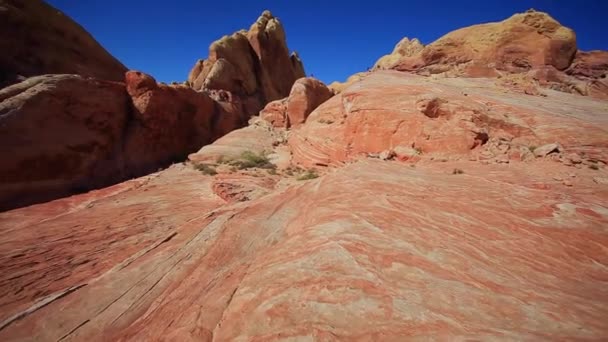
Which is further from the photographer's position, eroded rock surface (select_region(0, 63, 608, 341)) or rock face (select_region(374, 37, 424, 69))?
rock face (select_region(374, 37, 424, 69))

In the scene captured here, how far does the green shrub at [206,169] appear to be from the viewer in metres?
14.2

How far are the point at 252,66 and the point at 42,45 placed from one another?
19914 millimetres

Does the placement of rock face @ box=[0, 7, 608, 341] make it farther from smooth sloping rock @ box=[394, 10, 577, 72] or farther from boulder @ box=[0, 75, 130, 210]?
smooth sloping rock @ box=[394, 10, 577, 72]

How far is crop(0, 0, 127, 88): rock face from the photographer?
55.6ft

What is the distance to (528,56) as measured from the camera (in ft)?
52.7

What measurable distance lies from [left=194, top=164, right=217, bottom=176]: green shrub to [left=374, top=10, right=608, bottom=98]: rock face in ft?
45.8

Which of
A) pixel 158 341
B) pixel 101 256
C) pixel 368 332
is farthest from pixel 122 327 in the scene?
pixel 368 332

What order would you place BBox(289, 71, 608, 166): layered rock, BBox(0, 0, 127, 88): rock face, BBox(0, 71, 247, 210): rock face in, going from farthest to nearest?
BBox(0, 0, 127, 88): rock face → BBox(0, 71, 247, 210): rock face → BBox(289, 71, 608, 166): layered rock

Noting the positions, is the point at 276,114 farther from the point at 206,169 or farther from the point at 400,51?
the point at 400,51

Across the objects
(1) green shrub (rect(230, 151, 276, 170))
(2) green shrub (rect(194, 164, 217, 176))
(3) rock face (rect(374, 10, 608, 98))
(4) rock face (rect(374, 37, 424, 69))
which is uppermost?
(4) rock face (rect(374, 37, 424, 69))

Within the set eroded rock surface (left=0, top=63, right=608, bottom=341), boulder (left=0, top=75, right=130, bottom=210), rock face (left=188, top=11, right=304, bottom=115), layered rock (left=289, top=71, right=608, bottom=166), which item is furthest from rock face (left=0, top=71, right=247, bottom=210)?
layered rock (left=289, top=71, right=608, bottom=166)

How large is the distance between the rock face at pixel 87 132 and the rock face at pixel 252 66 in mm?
9159

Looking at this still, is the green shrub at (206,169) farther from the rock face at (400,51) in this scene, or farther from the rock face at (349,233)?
the rock face at (400,51)

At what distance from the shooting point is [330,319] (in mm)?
2666
